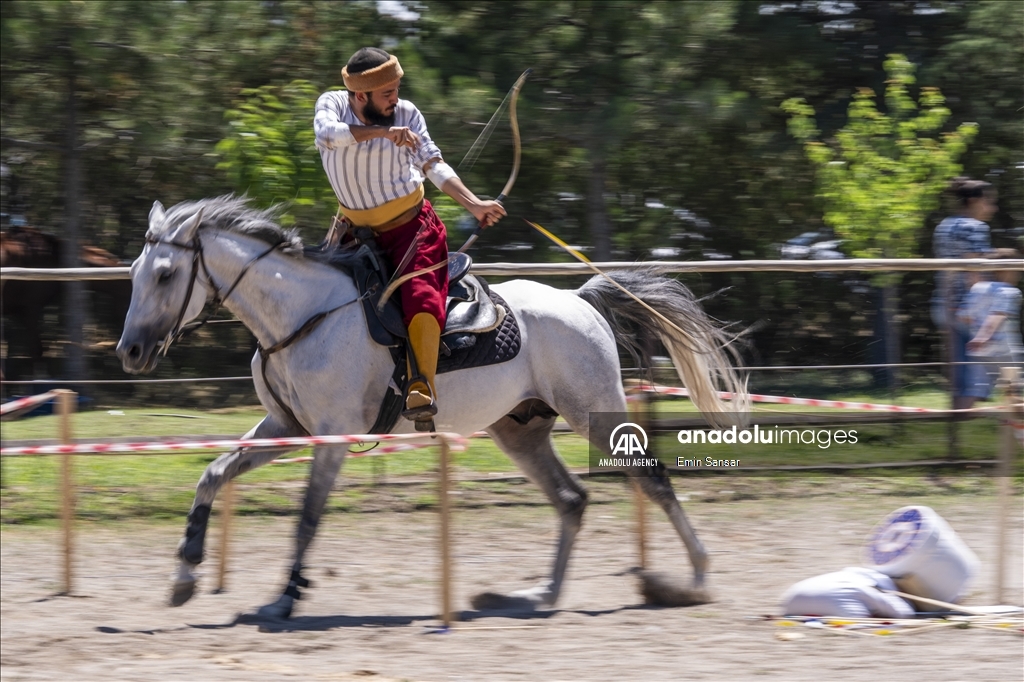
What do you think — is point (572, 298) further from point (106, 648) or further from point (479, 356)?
point (106, 648)

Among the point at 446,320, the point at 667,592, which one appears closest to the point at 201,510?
the point at 446,320

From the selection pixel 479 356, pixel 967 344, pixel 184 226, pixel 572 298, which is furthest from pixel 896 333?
pixel 184 226

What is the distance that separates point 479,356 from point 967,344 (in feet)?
13.8

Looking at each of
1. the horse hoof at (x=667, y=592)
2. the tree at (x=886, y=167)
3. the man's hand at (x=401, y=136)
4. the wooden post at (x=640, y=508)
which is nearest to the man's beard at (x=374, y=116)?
the man's hand at (x=401, y=136)

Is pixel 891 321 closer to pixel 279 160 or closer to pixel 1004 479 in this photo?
pixel 1004 479

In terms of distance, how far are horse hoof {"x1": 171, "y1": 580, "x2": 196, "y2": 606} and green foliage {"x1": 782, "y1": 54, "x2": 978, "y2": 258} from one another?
7.87 m

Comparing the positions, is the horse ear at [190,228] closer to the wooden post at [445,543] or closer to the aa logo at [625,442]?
the wooden post at [445,543]

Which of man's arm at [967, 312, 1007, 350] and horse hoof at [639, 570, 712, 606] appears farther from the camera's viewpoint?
man's arm at [967, 312, 1007, 350]

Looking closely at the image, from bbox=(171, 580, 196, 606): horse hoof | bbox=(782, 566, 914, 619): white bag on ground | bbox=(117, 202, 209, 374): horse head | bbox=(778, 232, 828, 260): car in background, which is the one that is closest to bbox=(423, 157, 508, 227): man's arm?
bbox=(117, 202, 209, 374): horse head

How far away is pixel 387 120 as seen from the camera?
19.1ft

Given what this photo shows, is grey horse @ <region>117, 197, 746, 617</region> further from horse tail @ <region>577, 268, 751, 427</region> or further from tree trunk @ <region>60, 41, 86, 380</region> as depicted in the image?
tree trunk @ <region>60, 41, 86, 380</region>

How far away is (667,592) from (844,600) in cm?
89

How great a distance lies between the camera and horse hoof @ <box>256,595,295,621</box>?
5.59m

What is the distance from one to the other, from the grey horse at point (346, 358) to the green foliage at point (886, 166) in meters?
5.34
